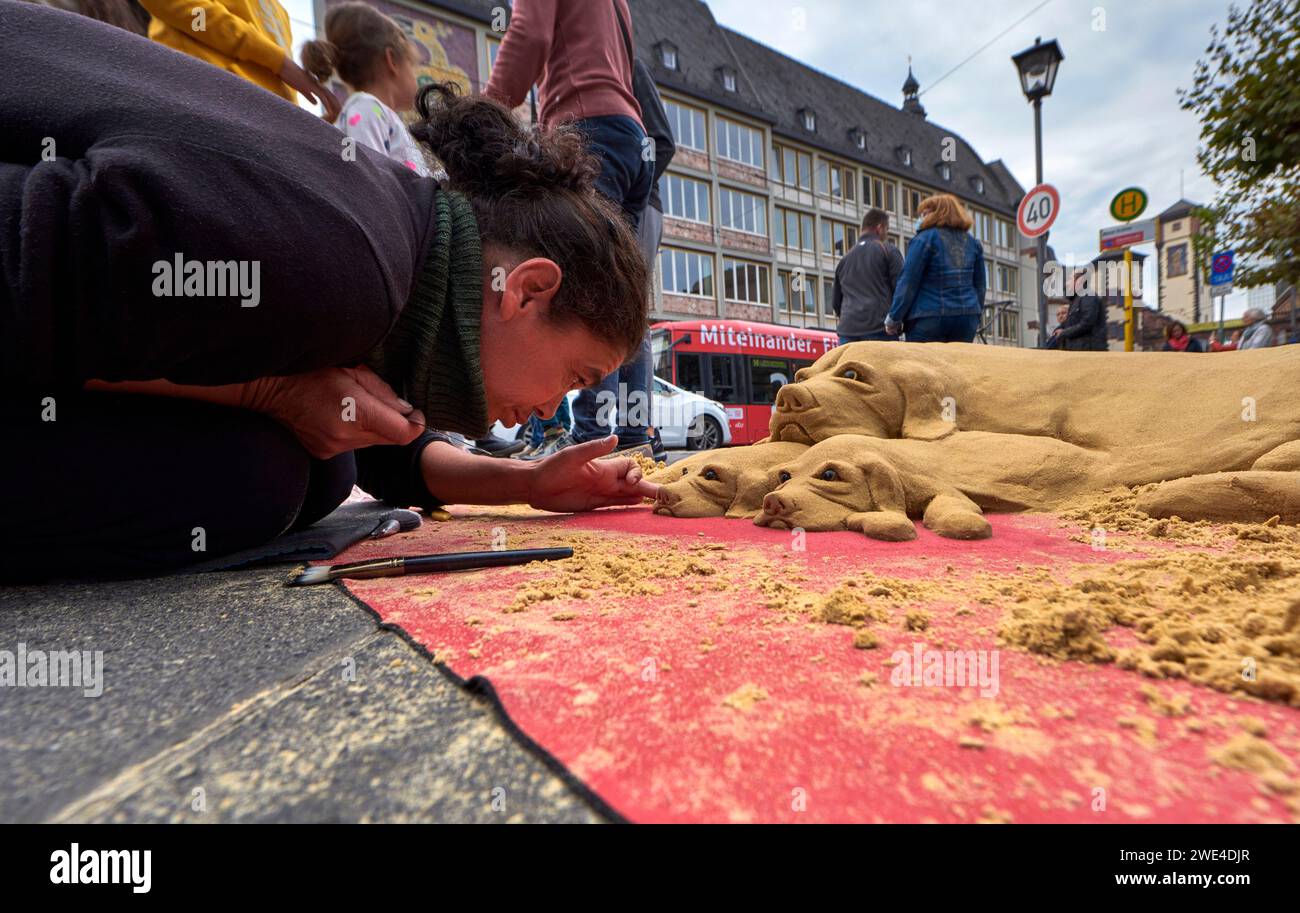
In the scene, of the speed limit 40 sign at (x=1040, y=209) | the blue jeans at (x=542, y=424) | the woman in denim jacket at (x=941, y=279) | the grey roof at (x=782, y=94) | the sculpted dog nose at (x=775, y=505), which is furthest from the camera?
the grey roof at (x=782, y=94)

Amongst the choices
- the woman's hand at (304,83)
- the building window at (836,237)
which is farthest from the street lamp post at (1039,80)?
the building window at (836,237)

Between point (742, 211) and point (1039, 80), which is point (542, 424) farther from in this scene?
point (742, 211)

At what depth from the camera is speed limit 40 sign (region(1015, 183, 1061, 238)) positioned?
5.82 metres

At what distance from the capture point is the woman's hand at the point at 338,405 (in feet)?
4.33

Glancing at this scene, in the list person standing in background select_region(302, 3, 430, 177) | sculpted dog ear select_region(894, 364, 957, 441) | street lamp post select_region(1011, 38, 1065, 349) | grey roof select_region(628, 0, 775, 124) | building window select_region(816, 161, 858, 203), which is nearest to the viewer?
sculpted dog ear select_region(894, 364, 957, 441)

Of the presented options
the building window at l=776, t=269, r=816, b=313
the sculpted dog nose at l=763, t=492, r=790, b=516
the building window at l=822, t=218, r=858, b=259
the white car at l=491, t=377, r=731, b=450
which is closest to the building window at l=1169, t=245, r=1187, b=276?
the building window at l=822, t=218, r=858, b=259

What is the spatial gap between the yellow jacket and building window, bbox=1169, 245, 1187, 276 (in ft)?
167

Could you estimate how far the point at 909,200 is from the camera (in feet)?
97.5

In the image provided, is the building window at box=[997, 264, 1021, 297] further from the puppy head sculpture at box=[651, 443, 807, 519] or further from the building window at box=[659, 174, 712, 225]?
the puppy head sculpture at box=[651, 443, 807, 519]

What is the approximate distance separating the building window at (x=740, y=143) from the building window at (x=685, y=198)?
1.73 meters

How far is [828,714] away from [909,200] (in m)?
33.5

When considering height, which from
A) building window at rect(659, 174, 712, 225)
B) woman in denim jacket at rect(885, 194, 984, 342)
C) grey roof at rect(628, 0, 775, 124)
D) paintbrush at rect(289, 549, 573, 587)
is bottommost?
paintbrush at rect(289, 549, 573, 587)

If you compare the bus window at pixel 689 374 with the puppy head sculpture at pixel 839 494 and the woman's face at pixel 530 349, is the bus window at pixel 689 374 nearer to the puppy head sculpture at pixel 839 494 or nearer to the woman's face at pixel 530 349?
the puppy head sculpture at pixel 839 494

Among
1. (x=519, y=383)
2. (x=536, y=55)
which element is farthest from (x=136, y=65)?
(x=536, y=55)
